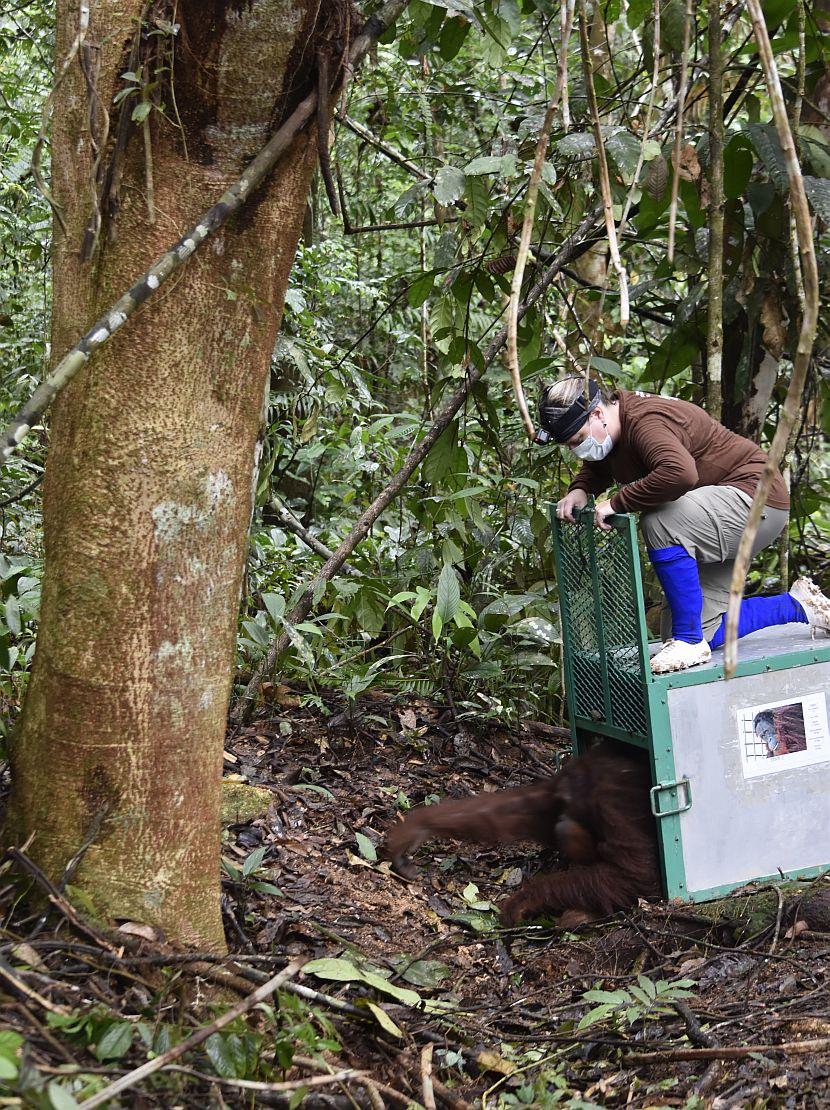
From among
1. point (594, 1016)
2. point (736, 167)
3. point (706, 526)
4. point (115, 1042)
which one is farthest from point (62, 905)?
point (736, 167)

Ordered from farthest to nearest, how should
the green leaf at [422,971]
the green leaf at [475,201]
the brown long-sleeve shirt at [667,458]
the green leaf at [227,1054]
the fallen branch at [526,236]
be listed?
the green leaf at [475,201] → the brown long-sleeve shirt at [667,458] → the green leaf at [422,971] → the green leaf at [227,1054] → the fallen branch at [526,236]

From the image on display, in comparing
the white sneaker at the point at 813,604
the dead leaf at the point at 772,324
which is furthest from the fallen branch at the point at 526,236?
the dead leaf at the point at 772,324

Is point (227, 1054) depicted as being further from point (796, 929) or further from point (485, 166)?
point (485, 166)

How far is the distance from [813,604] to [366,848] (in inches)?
72.0

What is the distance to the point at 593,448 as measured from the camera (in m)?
3.66

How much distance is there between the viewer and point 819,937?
9.75 ft

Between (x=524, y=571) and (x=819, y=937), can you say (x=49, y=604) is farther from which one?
(x=524, y=571)

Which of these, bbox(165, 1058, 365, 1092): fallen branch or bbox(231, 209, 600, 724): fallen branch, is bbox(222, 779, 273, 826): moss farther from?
bbox(165, 1058, 365, 1092): fallen branch

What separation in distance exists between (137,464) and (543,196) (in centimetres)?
229

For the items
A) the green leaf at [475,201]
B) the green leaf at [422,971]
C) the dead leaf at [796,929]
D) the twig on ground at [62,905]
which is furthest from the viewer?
the green leaf at [475,201]

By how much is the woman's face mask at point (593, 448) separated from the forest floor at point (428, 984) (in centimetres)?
145

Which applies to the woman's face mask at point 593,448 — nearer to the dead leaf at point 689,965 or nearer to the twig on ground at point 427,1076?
the dead leaf at point 689,965

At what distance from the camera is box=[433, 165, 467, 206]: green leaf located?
3438 mm

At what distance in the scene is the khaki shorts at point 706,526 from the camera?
139 inches
